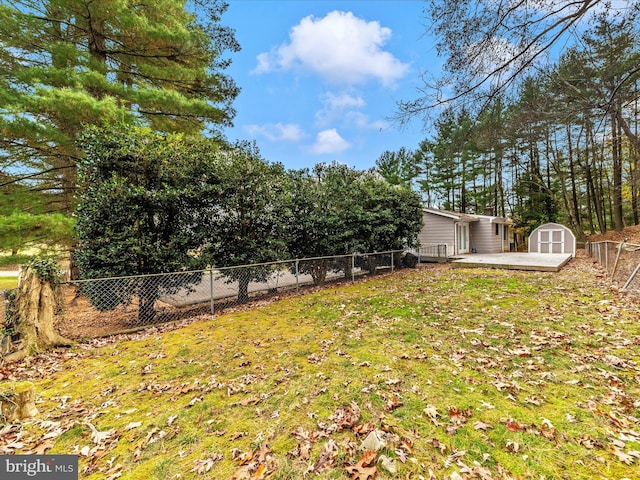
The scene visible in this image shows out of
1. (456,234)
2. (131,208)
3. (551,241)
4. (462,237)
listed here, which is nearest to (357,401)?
(131,208)

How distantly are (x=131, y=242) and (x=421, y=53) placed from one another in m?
6.10

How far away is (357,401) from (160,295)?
4.72 m

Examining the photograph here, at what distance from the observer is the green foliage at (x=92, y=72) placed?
240 inches

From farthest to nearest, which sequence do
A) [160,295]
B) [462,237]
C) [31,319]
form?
1. [462,237]
2. [160,295]
3. [31,319]

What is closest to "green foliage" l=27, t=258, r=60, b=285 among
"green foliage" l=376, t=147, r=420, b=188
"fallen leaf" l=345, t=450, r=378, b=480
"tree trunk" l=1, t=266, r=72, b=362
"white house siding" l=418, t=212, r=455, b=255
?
"tree trunk" l=1, t=266, r=72, b=362

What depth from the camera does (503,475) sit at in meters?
1.90

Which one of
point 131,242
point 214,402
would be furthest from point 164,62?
point 214,402

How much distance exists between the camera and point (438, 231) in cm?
1747

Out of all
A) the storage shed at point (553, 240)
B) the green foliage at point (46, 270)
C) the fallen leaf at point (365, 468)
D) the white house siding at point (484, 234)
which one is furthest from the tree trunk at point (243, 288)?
the storage shed at point (553, 240)

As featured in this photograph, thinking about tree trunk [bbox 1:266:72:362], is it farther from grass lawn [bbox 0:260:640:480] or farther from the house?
the house

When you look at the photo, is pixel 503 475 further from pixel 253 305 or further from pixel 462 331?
pixel 253 305

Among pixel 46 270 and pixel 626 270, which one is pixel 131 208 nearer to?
pixel 46 270

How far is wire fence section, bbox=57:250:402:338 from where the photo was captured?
500cm

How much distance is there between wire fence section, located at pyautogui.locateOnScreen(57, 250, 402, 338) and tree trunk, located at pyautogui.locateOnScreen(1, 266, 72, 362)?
27 cm
